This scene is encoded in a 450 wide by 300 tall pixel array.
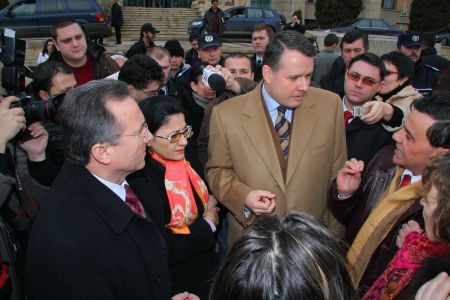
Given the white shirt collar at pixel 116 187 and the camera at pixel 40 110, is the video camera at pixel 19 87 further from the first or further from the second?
the white shirt collar at pixel 116 187

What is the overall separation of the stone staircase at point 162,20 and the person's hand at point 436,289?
60.7 feet

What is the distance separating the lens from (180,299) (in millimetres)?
1899

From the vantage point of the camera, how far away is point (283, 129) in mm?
2520

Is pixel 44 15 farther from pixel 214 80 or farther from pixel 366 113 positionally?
pixel 366 113

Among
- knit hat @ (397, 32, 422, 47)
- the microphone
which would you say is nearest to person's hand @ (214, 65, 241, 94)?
the microphone

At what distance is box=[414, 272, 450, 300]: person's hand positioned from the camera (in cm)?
122

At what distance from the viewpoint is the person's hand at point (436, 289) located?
1224 millimetres

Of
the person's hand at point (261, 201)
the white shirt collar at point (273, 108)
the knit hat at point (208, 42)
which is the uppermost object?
the knit hat at point (208, 42)

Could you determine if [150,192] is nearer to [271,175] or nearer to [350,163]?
[271,175]

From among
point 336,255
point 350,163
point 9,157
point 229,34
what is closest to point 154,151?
point 9,157

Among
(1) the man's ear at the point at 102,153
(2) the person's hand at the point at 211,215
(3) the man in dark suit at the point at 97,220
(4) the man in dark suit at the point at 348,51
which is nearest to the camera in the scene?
(3) the man in dark suit at the point at 97,220

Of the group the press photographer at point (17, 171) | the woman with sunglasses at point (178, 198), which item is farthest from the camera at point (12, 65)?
the woman with sunglasses at point (178, 198)

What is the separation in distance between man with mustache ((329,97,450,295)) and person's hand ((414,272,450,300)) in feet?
1.98

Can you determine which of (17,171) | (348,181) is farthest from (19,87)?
(348,181)
